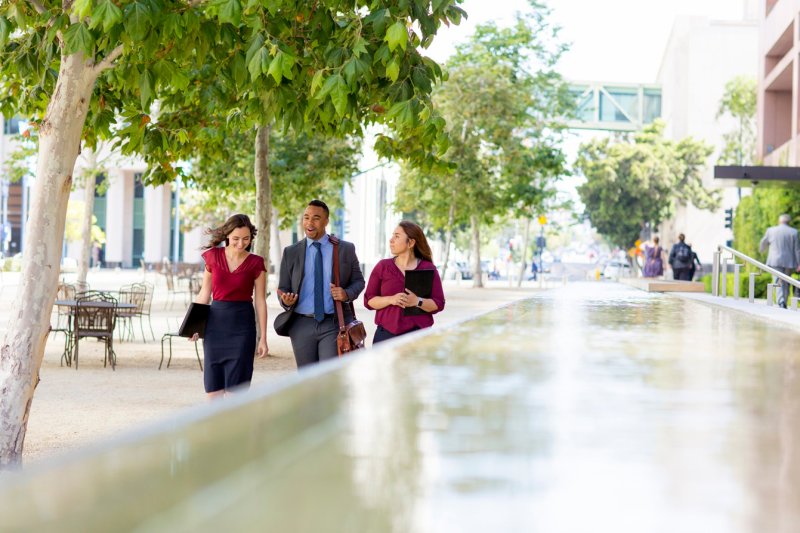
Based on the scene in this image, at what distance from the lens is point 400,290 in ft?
23.9

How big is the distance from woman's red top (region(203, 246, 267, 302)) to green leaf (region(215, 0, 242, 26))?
194 cm

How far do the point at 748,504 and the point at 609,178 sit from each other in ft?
194

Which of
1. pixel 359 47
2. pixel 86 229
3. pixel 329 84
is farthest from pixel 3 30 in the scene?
pixel 86 229

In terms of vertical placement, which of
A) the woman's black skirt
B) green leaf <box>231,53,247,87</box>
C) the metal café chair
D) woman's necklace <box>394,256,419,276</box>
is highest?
green leaf <box>231,53,247,87</box>

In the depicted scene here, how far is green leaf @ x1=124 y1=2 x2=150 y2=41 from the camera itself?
5.59 m

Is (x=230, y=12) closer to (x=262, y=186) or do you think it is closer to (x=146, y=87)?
(x=146, y=87)

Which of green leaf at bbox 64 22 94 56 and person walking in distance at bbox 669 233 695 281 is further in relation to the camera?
person walking in distance at bbox 669 233 695 281

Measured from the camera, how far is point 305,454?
3.76 feet

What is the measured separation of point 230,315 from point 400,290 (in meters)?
1.24

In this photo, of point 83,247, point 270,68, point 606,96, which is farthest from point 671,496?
point 606,96

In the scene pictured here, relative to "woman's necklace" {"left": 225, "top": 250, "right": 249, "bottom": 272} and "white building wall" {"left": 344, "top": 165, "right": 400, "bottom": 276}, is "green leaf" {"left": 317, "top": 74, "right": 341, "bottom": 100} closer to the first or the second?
"woman's necklace" {"left": 225, "top": 250, "right": 249, "bottom": 272}

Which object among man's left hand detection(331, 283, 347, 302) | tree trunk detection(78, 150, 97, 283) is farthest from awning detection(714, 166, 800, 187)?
man's left hand detection(331, 283, 347, 302)

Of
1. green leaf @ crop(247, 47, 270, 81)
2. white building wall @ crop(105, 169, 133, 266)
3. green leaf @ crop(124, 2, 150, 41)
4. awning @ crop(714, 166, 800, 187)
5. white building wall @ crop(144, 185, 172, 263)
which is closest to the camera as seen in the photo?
green leaf @ crop(124, 2, 150, 41)

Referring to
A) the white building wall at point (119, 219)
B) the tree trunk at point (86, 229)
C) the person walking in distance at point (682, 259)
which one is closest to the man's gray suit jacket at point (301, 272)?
the tree trunk at point (86, 229)
